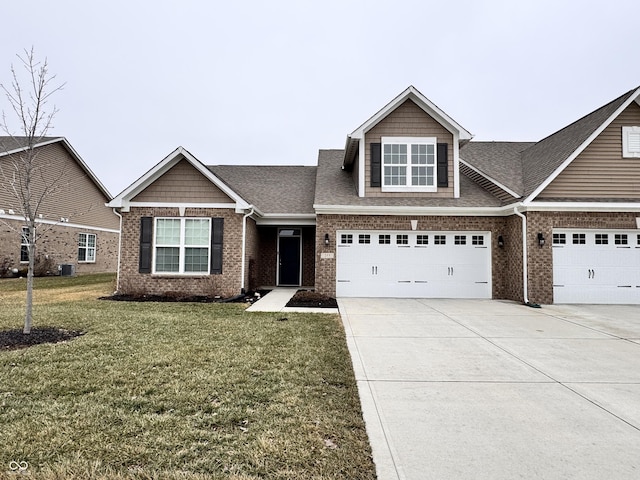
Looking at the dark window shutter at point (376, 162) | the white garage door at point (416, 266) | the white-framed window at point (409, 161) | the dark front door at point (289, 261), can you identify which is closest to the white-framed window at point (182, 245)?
the dark front door at point (289, 261)

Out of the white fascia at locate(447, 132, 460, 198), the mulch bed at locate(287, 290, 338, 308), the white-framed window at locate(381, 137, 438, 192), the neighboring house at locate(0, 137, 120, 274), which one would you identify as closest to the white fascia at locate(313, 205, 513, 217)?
the white fascia at locate(447, 132, 460, 198)

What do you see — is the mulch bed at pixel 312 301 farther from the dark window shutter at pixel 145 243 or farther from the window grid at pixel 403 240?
the dark window shutter at pixel 145 243

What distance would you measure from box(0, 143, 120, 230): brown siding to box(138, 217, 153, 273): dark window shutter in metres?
9.52

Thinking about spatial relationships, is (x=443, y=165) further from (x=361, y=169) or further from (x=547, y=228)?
(x=547, y=228)

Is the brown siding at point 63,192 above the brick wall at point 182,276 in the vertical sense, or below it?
above

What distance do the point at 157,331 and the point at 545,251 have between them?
10721mm

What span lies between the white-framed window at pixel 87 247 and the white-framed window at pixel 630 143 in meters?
26.3

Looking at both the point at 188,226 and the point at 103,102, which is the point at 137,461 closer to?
the point at 188,226

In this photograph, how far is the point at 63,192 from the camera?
20.4 m

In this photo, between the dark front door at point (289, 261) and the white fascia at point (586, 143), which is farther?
the dark front door at point (289, 261)

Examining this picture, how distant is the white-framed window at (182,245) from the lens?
38.7 feet

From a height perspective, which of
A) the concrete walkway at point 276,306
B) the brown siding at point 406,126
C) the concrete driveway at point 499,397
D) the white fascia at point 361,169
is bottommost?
the concrete driveway at point 499,397

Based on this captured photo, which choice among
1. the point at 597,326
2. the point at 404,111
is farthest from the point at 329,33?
the point at 597,326

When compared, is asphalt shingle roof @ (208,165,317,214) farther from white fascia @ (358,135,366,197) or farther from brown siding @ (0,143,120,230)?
brown siding @ (0,143,120,230)
